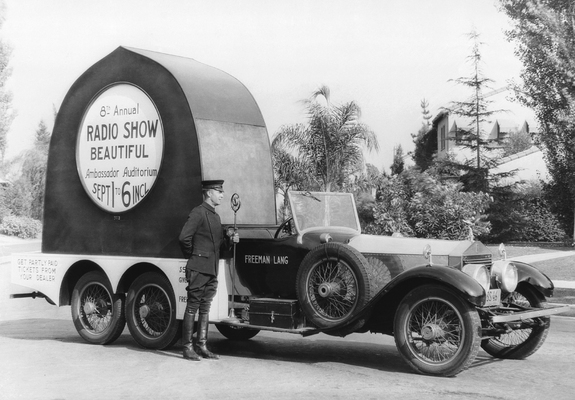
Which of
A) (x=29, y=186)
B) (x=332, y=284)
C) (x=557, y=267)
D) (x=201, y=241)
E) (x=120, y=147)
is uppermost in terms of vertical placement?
(x=29, y=186)

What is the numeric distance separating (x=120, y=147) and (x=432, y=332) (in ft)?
16.9

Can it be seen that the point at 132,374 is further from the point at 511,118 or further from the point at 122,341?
the point at 511,118

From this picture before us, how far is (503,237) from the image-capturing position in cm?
3375

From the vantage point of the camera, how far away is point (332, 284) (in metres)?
8.67

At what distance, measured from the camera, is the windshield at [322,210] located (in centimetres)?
951

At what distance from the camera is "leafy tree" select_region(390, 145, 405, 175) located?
54.3m

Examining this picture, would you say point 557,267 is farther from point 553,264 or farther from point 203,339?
point 203,339

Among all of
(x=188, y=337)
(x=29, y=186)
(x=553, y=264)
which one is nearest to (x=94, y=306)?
(x=188, y=337)

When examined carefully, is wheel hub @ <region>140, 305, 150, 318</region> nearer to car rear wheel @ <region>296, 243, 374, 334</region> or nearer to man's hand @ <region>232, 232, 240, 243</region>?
man's hand @ <region>232, 232, 240, 243</region>

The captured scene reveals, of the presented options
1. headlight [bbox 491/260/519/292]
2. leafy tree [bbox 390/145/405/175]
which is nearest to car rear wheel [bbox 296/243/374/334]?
headlight [bbox 491/260/519/292]

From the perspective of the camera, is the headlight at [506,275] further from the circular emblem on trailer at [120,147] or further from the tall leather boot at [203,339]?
the circular emblem on trailer at [120,147]

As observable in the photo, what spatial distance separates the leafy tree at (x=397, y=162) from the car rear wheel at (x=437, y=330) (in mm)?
43043

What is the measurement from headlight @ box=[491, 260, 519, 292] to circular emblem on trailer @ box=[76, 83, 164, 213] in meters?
4.55

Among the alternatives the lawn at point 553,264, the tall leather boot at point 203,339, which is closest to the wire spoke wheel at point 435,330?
the tall leather boot at point 203,339
